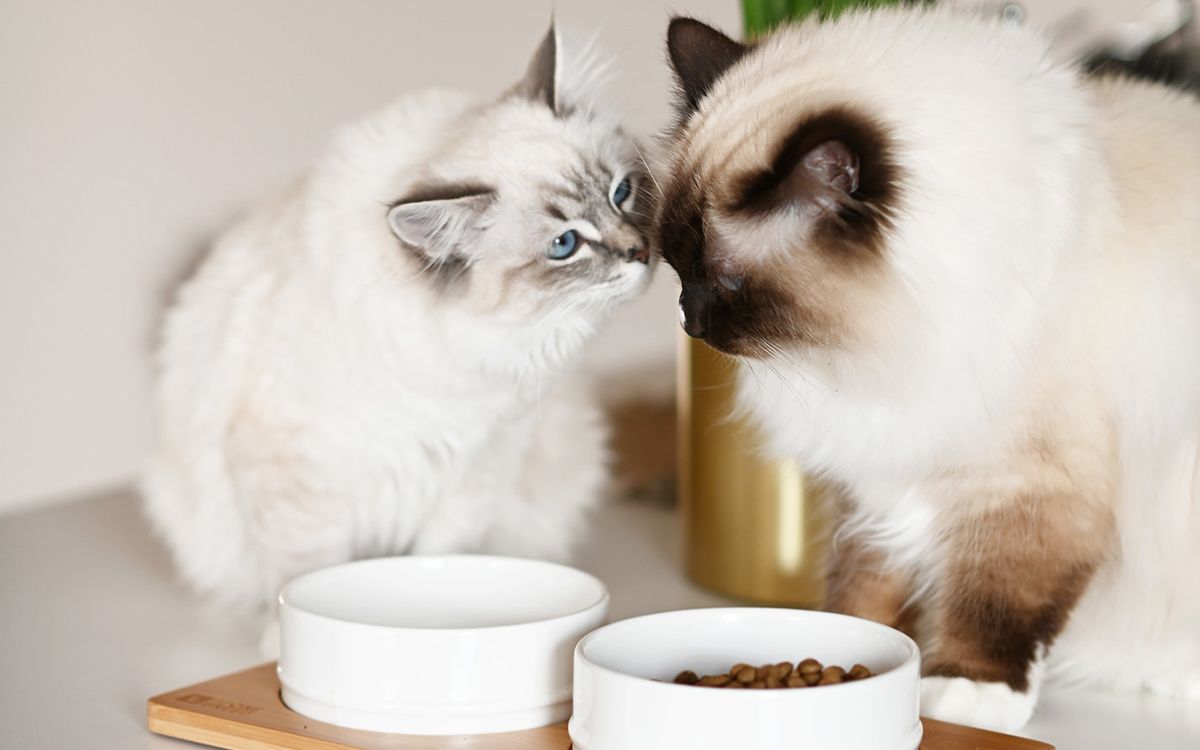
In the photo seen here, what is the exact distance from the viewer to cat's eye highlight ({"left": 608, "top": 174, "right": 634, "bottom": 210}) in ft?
5.20

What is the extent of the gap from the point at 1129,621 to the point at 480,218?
32.5 inches

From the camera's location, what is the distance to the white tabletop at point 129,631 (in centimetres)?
134

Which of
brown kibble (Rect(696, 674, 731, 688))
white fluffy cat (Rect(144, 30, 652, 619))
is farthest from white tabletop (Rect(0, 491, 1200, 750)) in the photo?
brown kibble (Rect(696, 674, 731, 688))

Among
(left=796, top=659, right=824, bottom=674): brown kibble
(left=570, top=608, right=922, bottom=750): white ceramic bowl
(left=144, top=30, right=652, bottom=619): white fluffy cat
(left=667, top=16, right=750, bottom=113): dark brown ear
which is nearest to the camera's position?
(left=570, top=608, right=922, bottom=750): white ceramic bowl

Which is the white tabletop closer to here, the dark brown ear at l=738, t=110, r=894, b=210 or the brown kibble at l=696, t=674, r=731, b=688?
the brown kibble at l=696, t=674, r=731, b=688

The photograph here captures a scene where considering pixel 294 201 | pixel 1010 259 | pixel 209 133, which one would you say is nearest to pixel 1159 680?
pixel 1010 259

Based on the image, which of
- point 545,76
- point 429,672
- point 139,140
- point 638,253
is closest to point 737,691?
point 429,672

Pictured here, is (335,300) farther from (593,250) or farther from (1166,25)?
(1166,25)

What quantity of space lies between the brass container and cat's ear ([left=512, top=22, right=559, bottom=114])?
37 centimetres

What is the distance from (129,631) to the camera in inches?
66.5

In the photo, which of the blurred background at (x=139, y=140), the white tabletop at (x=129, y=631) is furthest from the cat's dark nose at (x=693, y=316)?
the blurred background at (x=139, y=140)

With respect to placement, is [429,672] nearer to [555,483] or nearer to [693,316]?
[693,316]

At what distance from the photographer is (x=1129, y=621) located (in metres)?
1.39

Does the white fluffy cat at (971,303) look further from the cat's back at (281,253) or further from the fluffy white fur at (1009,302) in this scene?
the cat's back at (281,253)
